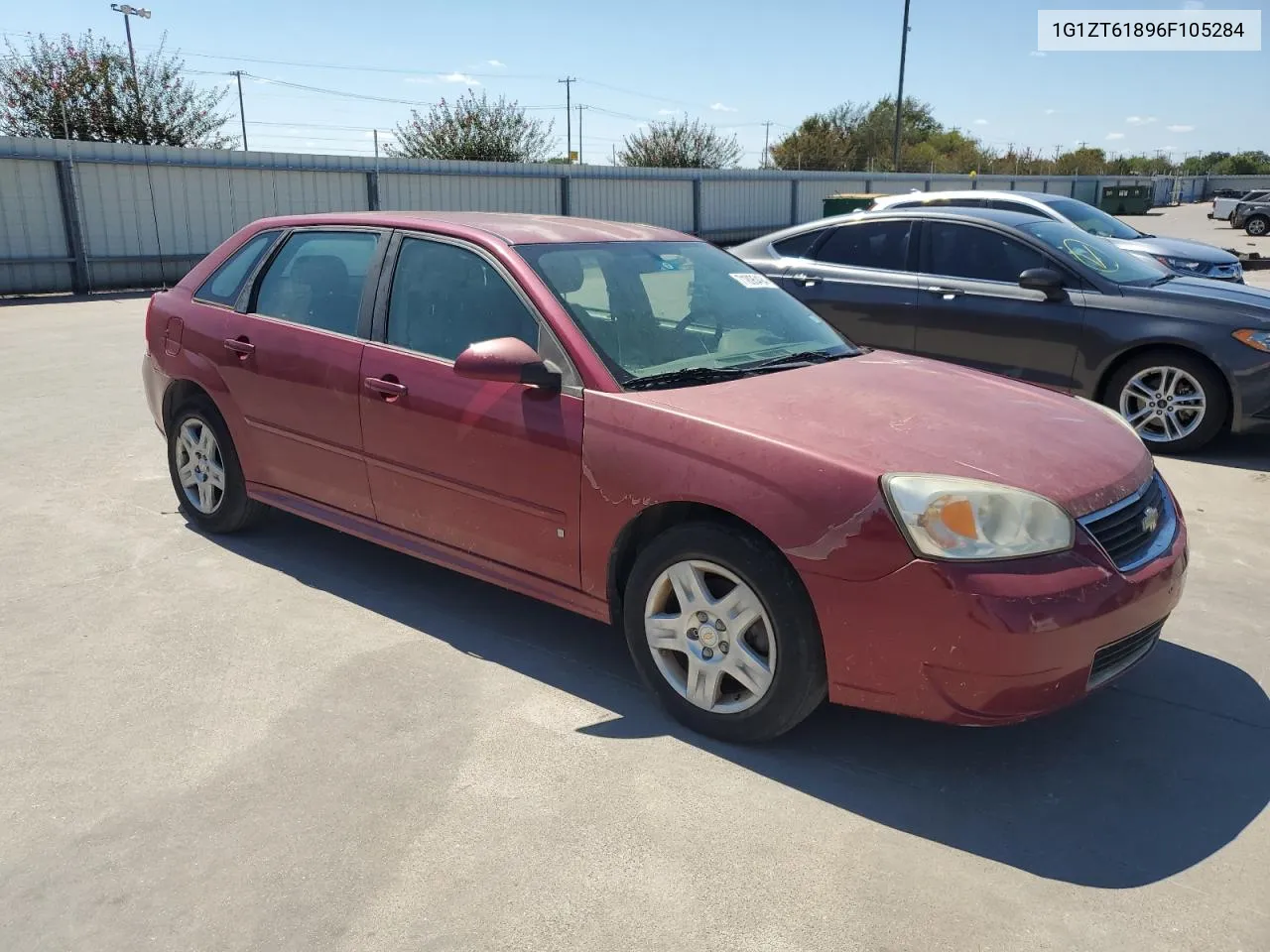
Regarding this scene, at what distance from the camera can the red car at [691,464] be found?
9.53ft

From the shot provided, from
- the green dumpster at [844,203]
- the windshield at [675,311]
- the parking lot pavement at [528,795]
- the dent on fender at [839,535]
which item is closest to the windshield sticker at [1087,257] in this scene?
the parking lot pavement at [528,795]

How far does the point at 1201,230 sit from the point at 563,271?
3759cm

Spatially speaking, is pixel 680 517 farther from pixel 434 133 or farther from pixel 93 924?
pixel 434 133

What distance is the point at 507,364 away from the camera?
3.53 metres

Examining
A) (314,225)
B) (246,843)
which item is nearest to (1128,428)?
(246,843)

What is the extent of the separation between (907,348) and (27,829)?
21.7 feet

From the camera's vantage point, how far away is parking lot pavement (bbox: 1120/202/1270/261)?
28.2 m

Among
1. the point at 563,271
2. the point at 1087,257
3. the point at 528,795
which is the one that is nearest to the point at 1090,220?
the point at 1087,257

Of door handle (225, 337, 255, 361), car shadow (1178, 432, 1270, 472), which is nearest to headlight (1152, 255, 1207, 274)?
car shadow (1178, 432, 1270, 472)

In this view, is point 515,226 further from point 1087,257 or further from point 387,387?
point 1087,257

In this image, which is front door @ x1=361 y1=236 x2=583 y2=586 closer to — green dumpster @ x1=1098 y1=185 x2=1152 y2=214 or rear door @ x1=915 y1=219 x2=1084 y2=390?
rear door @ x1=915 y1=219 x2=1084 y2=390

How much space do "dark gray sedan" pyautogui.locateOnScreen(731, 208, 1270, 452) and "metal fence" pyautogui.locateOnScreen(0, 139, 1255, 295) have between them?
44.2 ft

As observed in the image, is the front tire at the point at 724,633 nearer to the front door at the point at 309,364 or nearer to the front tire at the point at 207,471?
the front door at the point at 309,364

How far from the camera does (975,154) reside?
66062 millimetres
